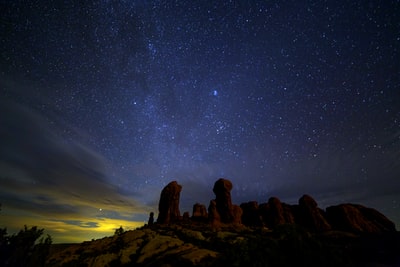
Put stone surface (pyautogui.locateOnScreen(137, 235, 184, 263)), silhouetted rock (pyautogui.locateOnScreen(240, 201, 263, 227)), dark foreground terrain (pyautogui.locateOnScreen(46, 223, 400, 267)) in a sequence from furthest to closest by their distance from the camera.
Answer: silhouetted rock (pyautogui.locateOnScreen(240, 201, 263, 227)) < stone surface (pyautogui.locateOnScreen(137, 235, 184, 263)) < dark foreground terrain (pyautogui.locateOnScreen(46, 223, 400, 267))

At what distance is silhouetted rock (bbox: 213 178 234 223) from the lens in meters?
54.8

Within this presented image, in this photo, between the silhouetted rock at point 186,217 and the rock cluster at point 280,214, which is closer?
the silhouetted rock at point 186,217

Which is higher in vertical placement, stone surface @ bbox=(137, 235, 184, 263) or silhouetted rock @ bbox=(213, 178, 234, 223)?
silhouetted rock @ bbox=(213, 178, 234, 223)

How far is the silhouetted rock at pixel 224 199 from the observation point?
5479 centimetres

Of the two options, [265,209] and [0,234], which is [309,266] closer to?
[0,234]

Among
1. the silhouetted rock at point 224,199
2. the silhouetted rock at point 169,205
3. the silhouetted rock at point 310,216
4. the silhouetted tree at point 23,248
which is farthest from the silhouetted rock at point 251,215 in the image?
the silhouetted tree at point 23,248

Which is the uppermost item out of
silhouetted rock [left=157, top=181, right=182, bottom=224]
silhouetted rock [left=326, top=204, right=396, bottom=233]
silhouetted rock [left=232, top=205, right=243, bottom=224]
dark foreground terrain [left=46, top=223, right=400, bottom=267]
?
silhouetted rock [left=157, top=181, right=182, bottom=224]

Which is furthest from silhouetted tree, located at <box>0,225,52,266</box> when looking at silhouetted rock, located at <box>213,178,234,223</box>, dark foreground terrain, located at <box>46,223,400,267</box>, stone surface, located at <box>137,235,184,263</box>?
silhouetted rock, located at <box>213,178,234,223</box>

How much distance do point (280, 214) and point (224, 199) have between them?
19.8 meters

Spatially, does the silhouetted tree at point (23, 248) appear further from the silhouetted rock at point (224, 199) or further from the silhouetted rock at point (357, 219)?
the silhouetted rock at point (357, 219)

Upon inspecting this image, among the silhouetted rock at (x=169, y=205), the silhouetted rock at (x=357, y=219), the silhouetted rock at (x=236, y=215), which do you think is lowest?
the silhouetted rock at (x=357, y=219)

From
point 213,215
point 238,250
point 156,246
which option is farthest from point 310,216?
point 238,250

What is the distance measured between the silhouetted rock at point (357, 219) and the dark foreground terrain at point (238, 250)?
12.8 m

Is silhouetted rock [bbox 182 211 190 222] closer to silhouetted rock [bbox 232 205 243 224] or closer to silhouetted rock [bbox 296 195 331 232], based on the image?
silhouetted rock [bbox 232 205 243 224]
